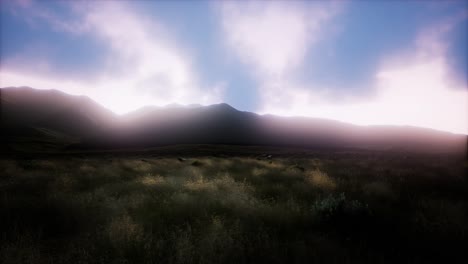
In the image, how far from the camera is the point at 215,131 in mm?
118375

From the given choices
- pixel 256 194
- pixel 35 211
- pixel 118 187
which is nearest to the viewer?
pixel 35 211

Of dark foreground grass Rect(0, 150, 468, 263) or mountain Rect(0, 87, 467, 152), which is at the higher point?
mountain Rect(0, 87, 467, 152)

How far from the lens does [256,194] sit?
25.2ft

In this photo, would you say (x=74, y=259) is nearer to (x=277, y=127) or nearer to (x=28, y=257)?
(x=28, y=257)

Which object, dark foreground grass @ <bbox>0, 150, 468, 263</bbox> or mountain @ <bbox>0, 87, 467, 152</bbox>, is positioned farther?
mountain @ <bbox>0, 87, 467, 152</bbox>

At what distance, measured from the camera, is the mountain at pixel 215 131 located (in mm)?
89625

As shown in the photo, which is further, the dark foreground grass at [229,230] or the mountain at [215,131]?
the mountain at [215,131]

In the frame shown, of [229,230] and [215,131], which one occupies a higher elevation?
[215,131]

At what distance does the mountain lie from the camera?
8962 centimetres

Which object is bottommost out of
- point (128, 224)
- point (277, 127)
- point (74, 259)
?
point (74, 259)

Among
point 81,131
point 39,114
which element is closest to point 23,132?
point 81,131

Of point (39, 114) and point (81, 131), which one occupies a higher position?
point (39, 114)

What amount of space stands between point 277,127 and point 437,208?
12749 centimetres

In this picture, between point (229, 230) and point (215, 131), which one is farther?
point (215, 131)
